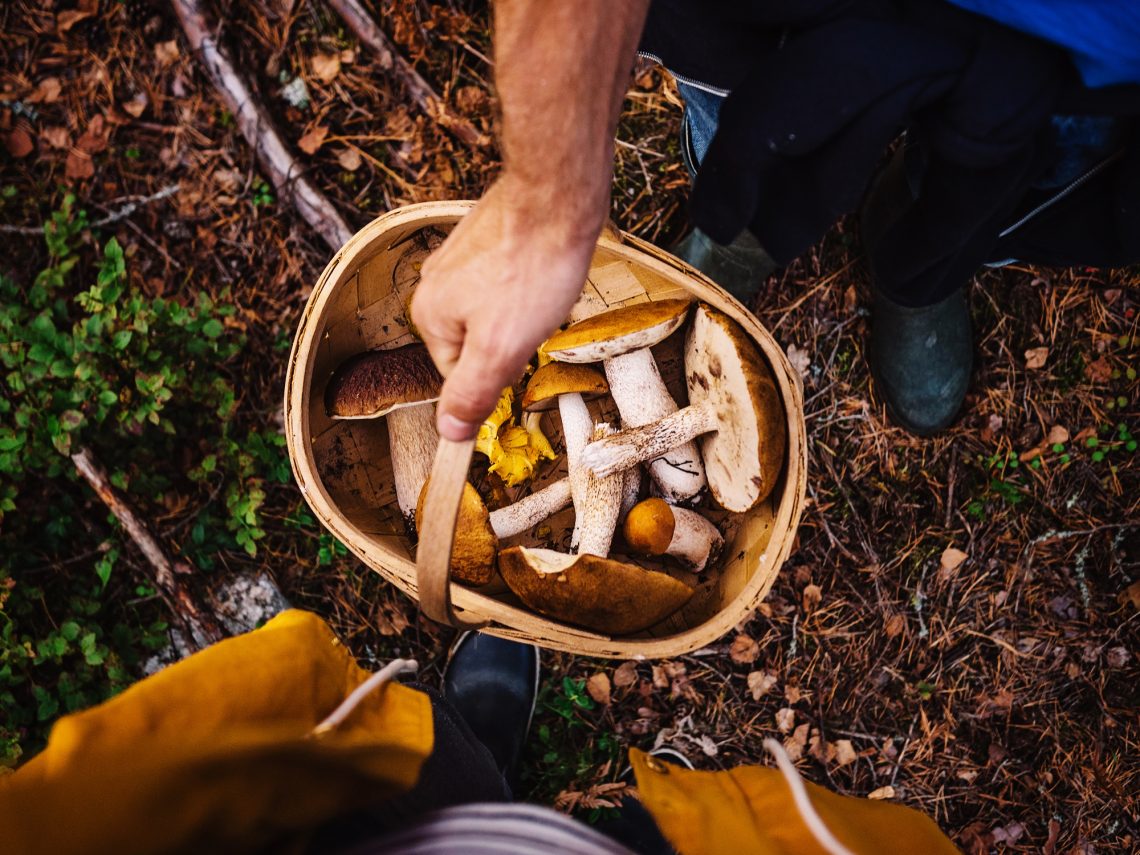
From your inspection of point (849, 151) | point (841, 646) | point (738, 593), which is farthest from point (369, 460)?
point (841, 646)

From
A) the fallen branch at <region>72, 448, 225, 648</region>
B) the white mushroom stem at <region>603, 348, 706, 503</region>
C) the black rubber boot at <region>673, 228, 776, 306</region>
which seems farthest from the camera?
the black rubber boot at <region>673, 228, 776, 306</region>

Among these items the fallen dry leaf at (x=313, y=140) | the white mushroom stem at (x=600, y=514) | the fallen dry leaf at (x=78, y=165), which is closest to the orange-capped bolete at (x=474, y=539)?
the white mushroom stem at (x=600, y=514)

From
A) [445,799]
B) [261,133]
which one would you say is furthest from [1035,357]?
[261,133]

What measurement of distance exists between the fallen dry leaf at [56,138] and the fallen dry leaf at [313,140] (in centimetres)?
85

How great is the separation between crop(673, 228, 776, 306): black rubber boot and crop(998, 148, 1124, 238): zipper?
0.78 metres

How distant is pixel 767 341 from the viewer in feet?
5.96

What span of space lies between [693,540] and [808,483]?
2.30 feet

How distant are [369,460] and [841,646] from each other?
1724 millimetres

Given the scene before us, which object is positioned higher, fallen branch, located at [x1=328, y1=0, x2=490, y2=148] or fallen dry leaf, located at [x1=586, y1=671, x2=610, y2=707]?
fallen branch, located at [x1=328, y1=0, x2=490, y2=148]

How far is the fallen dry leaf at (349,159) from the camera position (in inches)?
98.8

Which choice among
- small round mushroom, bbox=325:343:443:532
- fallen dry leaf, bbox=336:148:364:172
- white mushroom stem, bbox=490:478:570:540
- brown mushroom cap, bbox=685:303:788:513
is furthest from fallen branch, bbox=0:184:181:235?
brown mushroom cap, bbox=685:303:788:513

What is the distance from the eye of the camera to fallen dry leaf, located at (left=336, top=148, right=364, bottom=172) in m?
2.51

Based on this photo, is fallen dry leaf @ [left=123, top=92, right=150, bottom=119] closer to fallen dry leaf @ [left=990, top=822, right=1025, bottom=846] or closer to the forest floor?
the forest floor

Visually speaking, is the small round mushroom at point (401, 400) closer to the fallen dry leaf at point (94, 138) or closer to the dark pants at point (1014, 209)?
the dark pants at point (1014, 209)
